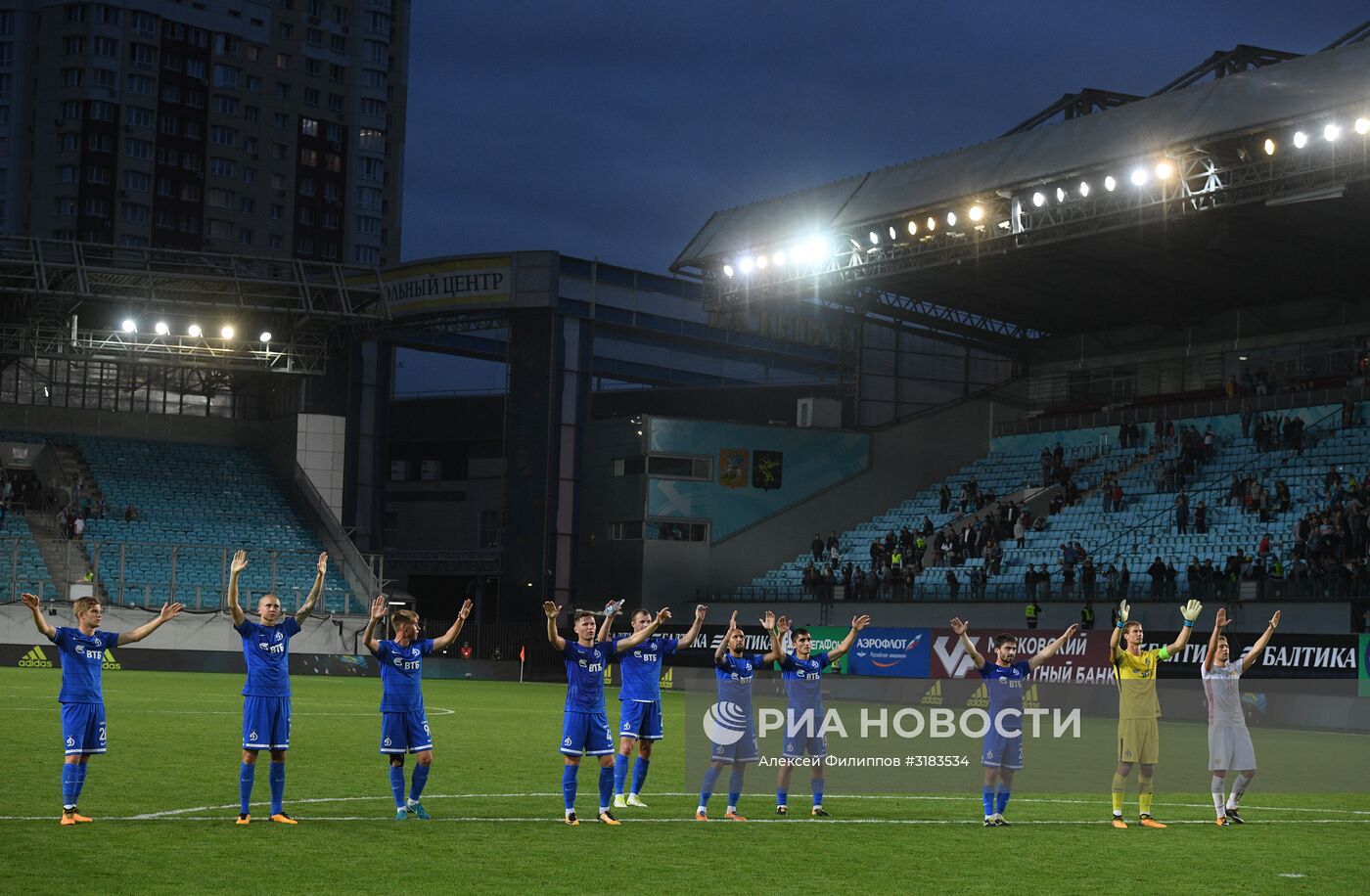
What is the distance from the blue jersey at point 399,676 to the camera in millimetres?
17484

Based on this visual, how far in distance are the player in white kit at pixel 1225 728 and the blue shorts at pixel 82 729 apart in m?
12.3

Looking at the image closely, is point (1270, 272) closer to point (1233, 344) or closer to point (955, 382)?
point (1233, 344)

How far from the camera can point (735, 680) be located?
62.4 feet

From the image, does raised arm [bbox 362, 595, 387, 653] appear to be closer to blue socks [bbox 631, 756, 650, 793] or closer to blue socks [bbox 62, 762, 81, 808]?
blue socks [bbox 62, 762, 81, 808]

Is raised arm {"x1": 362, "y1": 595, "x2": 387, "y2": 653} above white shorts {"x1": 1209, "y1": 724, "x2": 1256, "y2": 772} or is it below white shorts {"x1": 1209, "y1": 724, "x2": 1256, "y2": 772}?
above

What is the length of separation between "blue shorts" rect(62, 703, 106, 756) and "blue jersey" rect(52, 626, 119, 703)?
88 mm

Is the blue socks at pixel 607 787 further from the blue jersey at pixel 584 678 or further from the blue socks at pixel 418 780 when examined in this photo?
the blue socks at pixel 418 780

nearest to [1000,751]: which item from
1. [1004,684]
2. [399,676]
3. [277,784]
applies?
[1004,684]

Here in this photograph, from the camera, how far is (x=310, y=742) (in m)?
27.7

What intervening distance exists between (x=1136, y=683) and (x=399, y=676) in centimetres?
841

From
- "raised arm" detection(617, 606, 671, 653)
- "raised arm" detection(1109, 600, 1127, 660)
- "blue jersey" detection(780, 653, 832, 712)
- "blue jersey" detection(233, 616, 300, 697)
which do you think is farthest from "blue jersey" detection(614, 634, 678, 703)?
"raised arm" detection(1109, 600, 1127, 660)

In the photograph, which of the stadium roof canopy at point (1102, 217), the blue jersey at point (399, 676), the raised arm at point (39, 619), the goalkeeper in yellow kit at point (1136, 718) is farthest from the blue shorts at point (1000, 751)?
the stadium roof canopy at point (1102, 217)

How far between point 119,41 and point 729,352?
7187cm

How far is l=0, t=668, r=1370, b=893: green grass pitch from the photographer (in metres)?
13.7
